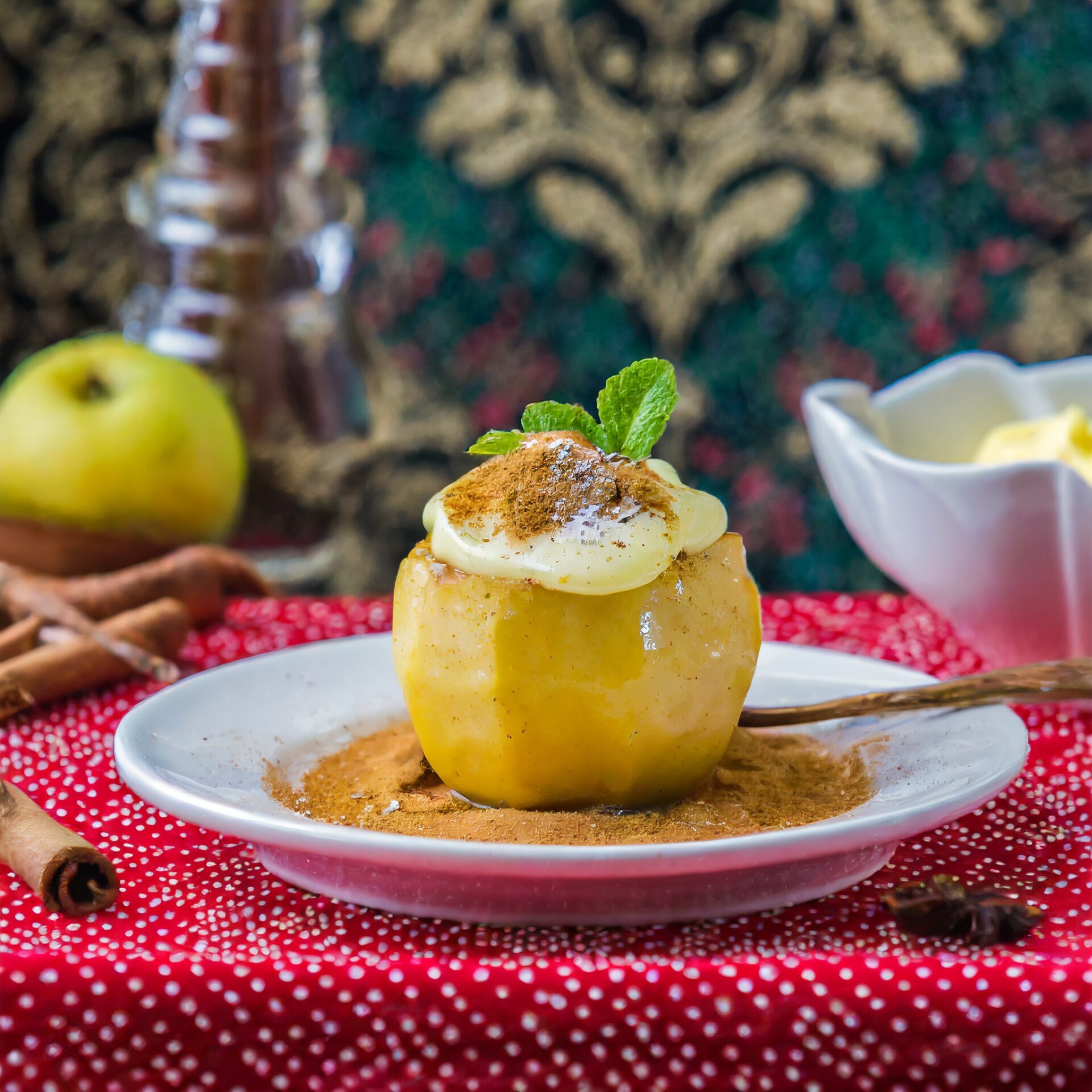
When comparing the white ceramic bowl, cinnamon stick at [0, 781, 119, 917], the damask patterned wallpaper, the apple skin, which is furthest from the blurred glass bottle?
cinnamon stick at [0, 781, 119, 917]

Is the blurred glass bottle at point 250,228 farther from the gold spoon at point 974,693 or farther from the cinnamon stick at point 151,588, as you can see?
the gold spoon at point 974,693

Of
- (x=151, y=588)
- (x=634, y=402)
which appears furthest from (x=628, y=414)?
(x=151, y=588)

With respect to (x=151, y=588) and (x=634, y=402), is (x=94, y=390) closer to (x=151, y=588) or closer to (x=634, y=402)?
(x=151, y=588)

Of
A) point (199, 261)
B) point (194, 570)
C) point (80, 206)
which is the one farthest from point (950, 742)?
point (80, 206)

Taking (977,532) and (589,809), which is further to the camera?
(977,532)

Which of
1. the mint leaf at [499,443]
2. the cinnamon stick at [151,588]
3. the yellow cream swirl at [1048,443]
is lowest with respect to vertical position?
the cinnamon stick at [151,588]

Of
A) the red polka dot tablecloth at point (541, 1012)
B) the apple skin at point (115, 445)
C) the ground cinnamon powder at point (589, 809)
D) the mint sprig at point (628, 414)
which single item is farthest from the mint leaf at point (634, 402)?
the apple skin at point (115, 445)

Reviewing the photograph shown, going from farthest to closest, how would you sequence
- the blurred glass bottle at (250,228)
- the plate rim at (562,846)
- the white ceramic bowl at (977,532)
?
1. the blurred glass bottle at (250,228)
2. the white ceramic bowl at (977,532)
3. the plate rim at (562,846)
